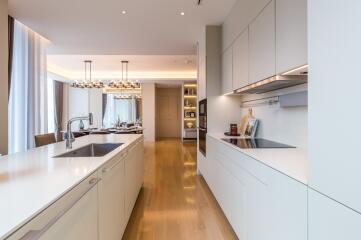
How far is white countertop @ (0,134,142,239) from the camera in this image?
30.4 inches

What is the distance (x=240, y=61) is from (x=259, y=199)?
1862mm

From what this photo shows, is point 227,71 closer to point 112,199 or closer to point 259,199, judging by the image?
point 259,199

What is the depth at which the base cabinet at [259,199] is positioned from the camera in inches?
46.2

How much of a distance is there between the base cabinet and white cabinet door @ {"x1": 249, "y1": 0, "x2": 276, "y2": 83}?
0.80 meters

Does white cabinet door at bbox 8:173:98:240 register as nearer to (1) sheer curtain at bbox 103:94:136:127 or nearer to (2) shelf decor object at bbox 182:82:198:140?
(2) shelf decor object at bbox 182:82:198:140

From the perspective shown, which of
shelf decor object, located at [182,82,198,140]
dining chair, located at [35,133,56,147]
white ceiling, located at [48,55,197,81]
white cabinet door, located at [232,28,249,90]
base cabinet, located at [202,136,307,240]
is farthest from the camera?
shelf decor object, located at [182,82,198,140]

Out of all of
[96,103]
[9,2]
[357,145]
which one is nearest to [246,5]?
[357,145]

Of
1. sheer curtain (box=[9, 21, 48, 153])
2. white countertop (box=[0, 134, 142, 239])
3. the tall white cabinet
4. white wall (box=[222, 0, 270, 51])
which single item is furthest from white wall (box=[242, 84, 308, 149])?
sheer curtain (box=[9, 21, 48, 153])

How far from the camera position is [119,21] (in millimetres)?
3877

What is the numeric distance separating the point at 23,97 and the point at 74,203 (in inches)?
149

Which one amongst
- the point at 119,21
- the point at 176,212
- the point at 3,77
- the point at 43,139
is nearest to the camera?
the point at 176,212

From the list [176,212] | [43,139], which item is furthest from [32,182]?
[43,139]

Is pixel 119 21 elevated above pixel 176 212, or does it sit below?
above

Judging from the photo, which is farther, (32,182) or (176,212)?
(176,212)
